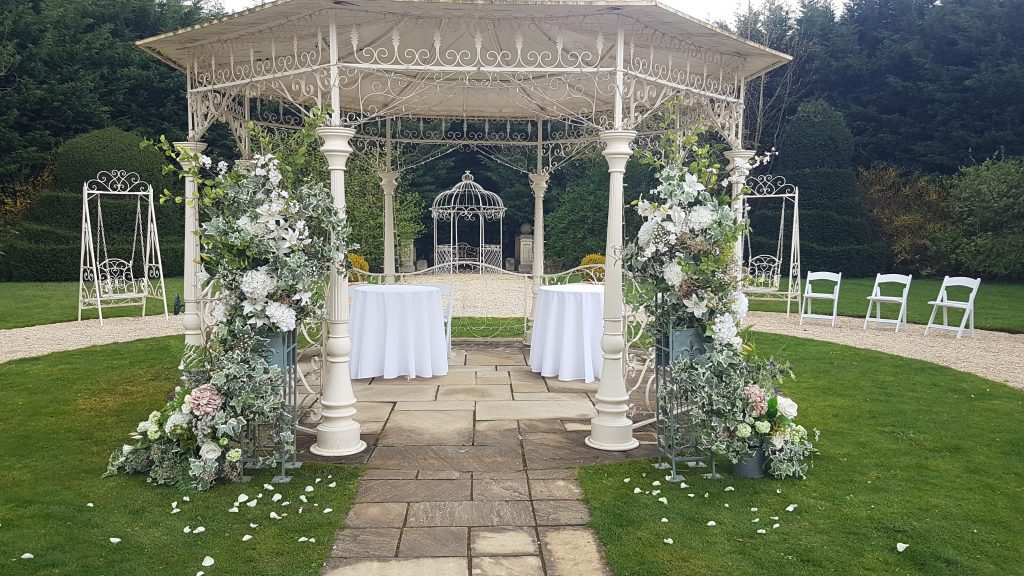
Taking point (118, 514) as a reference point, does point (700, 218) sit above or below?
above

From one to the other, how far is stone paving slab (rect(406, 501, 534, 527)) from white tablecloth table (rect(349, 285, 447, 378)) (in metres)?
2.97

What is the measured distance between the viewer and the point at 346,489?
394cm

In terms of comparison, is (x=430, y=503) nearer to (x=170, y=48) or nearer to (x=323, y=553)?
(x=323, y=553)

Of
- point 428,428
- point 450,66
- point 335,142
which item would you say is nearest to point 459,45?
point 450,66

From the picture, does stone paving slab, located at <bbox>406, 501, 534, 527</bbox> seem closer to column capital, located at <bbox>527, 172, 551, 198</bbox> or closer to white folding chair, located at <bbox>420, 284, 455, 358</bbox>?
white folding chair, located at <bbox>420, 284, 455, 358</bbox>

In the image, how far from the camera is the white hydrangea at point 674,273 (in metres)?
4.16

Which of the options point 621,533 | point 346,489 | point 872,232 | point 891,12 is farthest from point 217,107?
point 891,12

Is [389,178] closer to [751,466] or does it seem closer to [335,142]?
[335,142]

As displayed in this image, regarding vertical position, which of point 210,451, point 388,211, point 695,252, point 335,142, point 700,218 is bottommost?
point 210,451

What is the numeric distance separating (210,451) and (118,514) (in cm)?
53

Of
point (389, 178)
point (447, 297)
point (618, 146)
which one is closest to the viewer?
point (618, 146)

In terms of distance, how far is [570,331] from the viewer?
260 inches

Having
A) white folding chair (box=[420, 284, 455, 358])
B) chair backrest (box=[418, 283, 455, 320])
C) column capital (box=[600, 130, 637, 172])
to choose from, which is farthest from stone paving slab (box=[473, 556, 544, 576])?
chair backrest (box=[418, 283, 455, 320])

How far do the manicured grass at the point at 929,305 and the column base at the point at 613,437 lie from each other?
8793 millimetres
